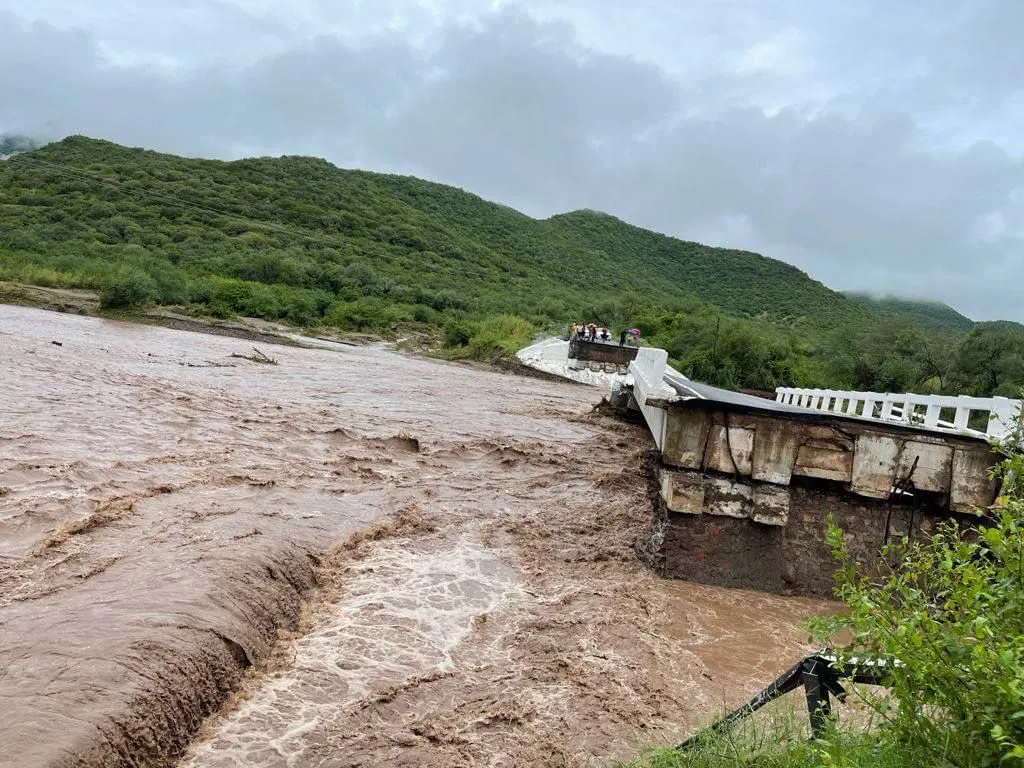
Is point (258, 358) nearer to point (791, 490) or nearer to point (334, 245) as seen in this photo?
point (791, 490)

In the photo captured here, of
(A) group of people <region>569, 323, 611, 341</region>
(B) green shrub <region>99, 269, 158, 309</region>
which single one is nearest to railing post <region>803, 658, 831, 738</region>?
(A) group of people <region>569, 323, 611, 341</region>

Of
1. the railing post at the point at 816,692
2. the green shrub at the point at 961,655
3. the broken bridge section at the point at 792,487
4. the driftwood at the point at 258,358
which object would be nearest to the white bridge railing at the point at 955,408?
the broken bridge section at the point at 792,487

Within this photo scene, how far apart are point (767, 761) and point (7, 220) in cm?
7373

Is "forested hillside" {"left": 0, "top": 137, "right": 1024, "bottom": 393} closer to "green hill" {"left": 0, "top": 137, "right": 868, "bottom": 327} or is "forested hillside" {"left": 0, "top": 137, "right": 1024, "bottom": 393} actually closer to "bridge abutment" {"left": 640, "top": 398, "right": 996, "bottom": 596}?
"green hill" {"left": 0, "top": 137, "right": 868, "bottom": 327}

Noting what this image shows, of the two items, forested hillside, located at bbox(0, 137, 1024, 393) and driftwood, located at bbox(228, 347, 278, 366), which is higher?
forested hillside, located at bbox(0, 137, 1024, 393)

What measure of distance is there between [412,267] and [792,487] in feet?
254

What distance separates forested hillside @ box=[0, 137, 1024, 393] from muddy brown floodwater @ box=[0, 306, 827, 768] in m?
26.7

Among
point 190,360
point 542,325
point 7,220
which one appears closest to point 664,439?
point 190,360

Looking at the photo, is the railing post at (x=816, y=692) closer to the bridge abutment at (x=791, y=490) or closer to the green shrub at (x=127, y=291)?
the bridge abutment at (x=791, y=490)

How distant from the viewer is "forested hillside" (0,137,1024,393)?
139 feet

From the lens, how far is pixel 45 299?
3934 cm

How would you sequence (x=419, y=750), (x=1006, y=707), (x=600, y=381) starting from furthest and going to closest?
(x=600, y=381), (x=419, y=750), (x=1006, y=707)

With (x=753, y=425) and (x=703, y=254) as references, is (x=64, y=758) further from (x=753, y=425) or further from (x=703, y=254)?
(x=703, y=254)

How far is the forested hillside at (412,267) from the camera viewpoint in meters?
42.4
